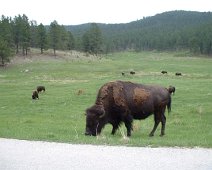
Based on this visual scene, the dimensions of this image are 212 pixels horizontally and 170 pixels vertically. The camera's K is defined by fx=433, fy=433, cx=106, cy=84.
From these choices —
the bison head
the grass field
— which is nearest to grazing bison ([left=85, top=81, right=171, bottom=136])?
the bison head

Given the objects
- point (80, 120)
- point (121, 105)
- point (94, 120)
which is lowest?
point (80, 120)

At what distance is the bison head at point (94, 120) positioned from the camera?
59.4 ft

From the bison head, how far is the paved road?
374cm

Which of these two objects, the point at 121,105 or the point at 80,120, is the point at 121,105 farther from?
the point at 80,120

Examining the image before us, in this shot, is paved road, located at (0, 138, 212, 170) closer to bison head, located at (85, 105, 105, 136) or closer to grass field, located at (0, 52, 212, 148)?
grass field, located at (0, 52, 212, 148)

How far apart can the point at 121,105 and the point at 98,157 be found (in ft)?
22.4

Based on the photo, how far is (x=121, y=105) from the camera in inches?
741

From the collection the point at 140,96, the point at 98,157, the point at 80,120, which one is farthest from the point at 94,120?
the point at 80,120

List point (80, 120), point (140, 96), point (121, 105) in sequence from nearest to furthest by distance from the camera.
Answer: point (121, 105), point (140, 96), point (80, 120)

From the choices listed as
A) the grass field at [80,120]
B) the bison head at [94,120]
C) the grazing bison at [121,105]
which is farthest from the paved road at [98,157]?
the grazing bison at [121,105]

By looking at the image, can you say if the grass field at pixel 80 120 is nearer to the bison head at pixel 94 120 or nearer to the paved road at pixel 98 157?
the bison head at pixel 94 120

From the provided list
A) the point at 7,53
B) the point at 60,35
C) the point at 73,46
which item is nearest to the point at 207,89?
the point at 7,53

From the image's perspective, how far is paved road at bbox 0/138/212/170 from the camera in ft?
36.5

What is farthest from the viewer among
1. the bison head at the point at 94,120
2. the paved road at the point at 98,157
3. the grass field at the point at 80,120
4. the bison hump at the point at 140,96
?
the bison hump at the point at 140,96
